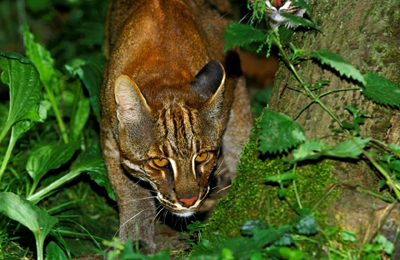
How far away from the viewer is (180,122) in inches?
213

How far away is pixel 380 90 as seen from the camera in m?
4.48

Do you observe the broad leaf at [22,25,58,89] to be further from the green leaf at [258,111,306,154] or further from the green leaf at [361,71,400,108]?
the green leaf at [361,71,400,108]

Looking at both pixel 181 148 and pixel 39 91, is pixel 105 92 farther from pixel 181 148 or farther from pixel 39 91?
pixel 181 148

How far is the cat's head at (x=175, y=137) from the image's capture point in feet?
17.6

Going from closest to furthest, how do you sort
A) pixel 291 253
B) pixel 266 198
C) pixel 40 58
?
pixel 291 253, pixel 266 198, pixel 40 58

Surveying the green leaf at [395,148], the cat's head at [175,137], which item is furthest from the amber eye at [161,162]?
the green leaf at [395,148]

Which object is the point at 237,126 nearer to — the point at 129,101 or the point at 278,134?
the point at 129,101

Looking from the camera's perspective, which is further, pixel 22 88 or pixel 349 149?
pixel 22 88

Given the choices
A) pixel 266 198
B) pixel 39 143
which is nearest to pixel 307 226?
pixel 266 198

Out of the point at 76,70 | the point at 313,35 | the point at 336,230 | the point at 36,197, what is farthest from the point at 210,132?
the point at 76,70

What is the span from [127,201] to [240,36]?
298 cm

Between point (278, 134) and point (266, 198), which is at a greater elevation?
point (278, 134)

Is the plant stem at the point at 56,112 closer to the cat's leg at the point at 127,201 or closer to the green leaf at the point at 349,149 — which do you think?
the cat's leg at the point at 127,201

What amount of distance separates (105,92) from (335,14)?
2881 mm
